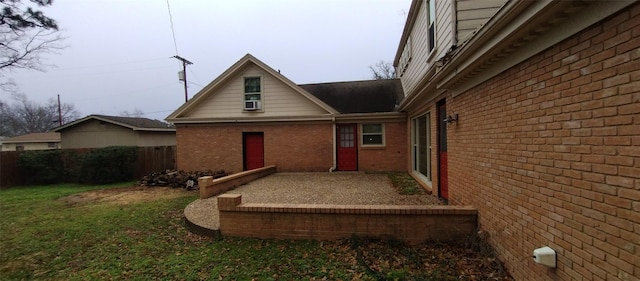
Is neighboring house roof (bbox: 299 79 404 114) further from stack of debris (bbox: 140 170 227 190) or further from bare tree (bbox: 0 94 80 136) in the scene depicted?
bare tree (bbox: 0 94 80 136)

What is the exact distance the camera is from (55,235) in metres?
5.80

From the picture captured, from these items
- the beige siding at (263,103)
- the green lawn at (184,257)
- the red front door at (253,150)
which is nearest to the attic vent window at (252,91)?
the beige siding at (263,103)

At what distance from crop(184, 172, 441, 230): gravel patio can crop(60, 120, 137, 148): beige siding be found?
14.1 metres

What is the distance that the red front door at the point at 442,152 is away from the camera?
6.34 metres

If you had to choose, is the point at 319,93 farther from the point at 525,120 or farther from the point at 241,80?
the point at 525,120

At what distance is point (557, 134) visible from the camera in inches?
103

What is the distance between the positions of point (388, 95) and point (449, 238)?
10277 mm

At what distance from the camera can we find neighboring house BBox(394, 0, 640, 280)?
198 centimetres

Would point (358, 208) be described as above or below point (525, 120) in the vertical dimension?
below

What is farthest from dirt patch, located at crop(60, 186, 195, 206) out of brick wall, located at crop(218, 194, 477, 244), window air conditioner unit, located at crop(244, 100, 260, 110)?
brick wall, located at crop(218, 194, 477, 244)

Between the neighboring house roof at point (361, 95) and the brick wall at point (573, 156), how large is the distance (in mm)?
9251

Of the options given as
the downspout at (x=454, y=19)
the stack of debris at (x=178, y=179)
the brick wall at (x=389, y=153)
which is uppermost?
the downspout at (x=454, y=19)

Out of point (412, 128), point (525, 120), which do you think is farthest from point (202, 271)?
point (412, 128)

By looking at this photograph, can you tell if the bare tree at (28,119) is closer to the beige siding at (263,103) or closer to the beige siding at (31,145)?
the beige siding at (31,145)
